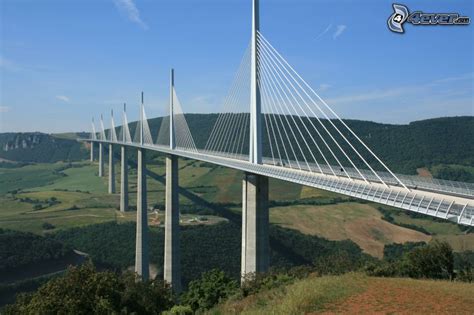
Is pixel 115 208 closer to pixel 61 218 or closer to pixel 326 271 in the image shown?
pixel 61 218

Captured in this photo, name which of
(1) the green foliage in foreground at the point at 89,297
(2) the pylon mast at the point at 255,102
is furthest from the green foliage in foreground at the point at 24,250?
(2) the pylon mast at the point at 255,102

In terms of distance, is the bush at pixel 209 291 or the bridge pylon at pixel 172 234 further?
the bridge pylon at pixel 172 234

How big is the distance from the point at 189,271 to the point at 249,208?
25.4 metres

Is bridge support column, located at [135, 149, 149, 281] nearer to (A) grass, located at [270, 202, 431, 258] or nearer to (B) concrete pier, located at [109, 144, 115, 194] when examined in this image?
(A) grass, located at [270, 202, 431, 258]

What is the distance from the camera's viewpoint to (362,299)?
13.5m

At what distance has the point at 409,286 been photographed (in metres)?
15.2

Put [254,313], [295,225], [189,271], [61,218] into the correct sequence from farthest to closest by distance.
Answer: [61,218] < [295,225] < [189,271] < [254,313]

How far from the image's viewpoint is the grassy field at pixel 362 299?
12.3 metres

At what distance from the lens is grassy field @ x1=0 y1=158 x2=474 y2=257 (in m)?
61.9

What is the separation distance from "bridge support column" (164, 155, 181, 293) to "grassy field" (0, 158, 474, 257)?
77.0ft

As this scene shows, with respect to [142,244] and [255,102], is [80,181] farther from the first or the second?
[255,102]

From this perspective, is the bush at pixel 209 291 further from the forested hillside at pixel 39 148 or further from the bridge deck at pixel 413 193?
the forested hillside at pixel 39 148

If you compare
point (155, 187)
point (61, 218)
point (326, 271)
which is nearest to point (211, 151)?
point (326, 271)

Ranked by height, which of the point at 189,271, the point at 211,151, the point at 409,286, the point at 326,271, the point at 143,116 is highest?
the point at 143,116
